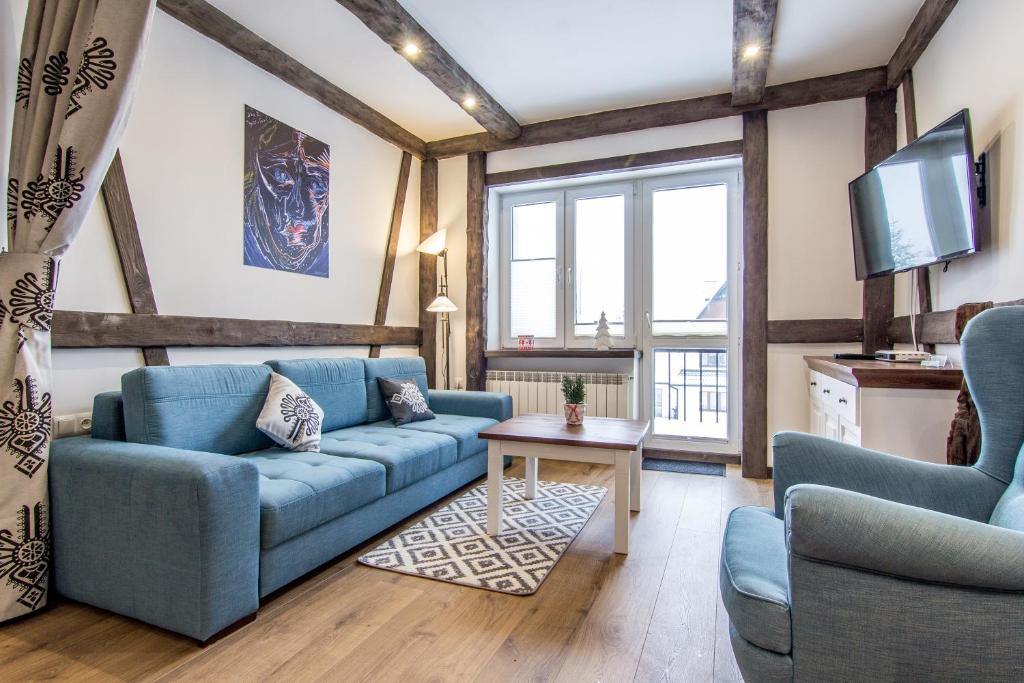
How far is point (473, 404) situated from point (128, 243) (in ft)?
7.22

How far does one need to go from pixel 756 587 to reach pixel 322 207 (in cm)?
337

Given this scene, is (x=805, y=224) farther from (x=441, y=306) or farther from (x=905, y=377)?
(x=441, y=306)

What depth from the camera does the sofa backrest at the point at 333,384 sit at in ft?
9.43

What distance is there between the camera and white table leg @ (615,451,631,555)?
2.32m

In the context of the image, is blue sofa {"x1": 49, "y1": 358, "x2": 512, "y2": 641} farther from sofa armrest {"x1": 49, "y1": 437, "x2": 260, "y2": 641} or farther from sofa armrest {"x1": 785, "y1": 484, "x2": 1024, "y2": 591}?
sofa armrest {"x1": 785, "y1": 484, "x2": 1024, "y2": 591}

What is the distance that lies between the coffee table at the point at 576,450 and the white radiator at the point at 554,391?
114cm

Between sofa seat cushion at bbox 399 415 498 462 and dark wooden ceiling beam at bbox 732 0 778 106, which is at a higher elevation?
dark wooden ceiling beam at bbox 732 0 778 106

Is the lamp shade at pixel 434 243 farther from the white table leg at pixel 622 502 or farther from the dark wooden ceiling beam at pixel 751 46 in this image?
the white table leg at pixel 622 502

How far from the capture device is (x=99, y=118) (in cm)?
188

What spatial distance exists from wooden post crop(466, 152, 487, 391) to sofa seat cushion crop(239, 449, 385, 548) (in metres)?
2.20

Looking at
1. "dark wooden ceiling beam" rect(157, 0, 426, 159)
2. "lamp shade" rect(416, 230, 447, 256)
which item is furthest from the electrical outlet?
"lamp shade" rect(416, 230, 447, 256)

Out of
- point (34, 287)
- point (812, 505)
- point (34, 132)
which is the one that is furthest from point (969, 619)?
point (34, 132)

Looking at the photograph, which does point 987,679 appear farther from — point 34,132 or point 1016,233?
point 34,132

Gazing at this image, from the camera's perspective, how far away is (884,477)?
145 centimetres
